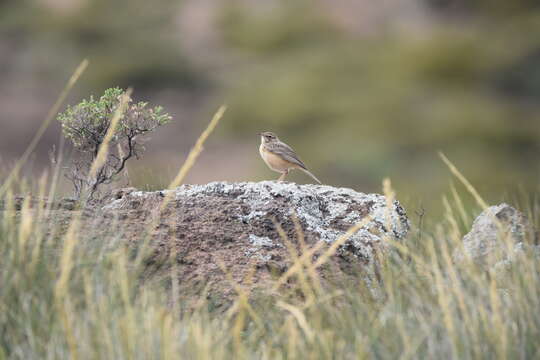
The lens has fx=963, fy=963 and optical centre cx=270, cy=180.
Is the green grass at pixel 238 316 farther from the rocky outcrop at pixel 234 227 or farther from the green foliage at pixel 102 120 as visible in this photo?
the green foliage at pixel 102 120

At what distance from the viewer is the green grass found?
11.6 ft

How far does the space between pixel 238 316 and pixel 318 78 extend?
2459 cm

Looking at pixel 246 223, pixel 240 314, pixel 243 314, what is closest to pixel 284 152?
pixel 246 223

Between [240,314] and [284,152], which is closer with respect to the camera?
[240,314]

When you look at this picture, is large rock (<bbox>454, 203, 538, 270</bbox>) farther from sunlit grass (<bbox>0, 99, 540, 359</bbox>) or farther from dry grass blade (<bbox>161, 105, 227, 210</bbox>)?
dry grass blade (<bbox>161, 105, 227, 210</bbox>)

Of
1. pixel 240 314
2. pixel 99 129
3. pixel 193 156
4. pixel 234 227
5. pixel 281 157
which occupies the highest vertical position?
pixel 281 157

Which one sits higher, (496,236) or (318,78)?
(318,78)

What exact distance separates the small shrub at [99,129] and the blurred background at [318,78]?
518 inches

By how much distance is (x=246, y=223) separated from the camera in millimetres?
5102

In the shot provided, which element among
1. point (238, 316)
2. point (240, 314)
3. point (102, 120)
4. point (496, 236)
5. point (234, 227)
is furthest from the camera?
point (102, 120)

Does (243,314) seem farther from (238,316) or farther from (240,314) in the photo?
(240,314)

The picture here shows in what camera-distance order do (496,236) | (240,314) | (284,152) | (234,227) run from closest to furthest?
(240,314) → (496,236) → (234,227) → (284,152)

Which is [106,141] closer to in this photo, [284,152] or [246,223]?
[246,223]

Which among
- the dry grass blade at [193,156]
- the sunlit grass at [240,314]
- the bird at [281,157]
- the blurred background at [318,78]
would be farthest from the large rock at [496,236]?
the blurred background at [318,78]
